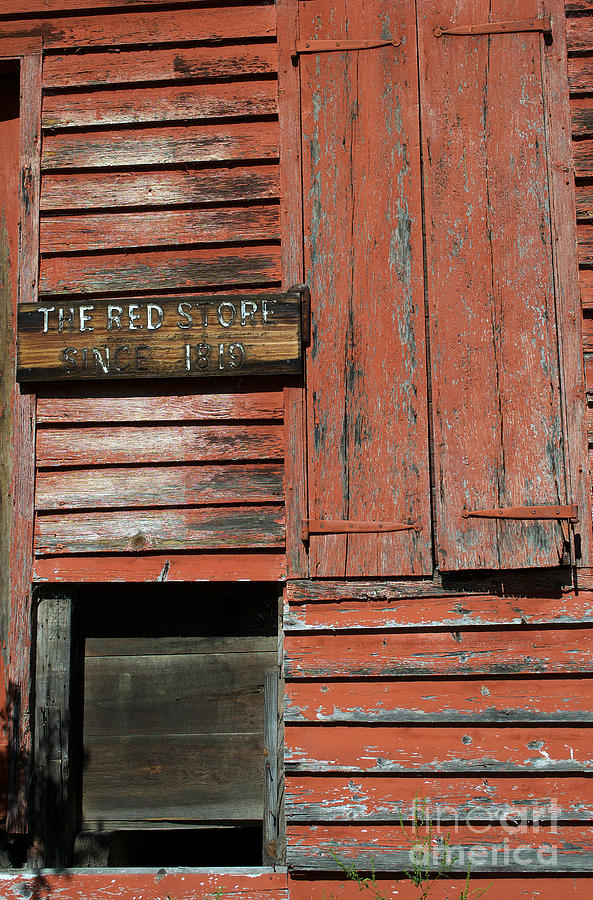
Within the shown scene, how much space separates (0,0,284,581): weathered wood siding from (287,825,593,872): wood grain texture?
3.62 ft

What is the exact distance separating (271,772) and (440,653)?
94 cm

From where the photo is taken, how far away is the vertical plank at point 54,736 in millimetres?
3467

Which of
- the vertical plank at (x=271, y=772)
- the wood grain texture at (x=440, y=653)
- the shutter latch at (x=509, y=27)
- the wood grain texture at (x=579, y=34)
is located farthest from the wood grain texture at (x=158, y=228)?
the vertical plank at (x=271, y=772)

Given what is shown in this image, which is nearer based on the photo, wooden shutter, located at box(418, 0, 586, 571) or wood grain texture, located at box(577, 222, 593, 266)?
wooden shutter, located at box(418, 0, 586, 571)

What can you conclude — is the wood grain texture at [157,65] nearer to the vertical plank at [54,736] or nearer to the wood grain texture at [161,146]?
the wood grain texture at [161,146]

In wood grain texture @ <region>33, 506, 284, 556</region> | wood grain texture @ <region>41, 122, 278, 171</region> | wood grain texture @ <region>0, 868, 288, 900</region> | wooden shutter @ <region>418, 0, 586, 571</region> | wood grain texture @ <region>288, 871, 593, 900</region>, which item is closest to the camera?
wood grain texture @ <region>288, 871, 593, 900</region>

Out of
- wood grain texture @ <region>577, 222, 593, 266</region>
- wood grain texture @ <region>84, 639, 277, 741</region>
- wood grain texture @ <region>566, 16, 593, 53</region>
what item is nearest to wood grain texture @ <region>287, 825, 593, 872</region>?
wood grain texture @ <region>84, 639, 277, 741</region>

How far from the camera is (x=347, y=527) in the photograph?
342 centimetres

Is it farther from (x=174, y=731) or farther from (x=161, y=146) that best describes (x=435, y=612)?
(x=161, y=146)

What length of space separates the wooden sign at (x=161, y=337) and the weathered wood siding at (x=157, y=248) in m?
0.08

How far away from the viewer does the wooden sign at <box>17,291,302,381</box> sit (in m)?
3.55

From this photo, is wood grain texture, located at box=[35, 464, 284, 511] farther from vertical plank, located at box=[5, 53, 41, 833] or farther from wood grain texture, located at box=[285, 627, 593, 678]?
wood grain texture, located at box=[285, 627, 593, 678]

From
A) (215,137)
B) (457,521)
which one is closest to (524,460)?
(457,521)

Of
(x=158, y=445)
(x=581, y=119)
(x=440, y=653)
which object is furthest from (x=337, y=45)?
(x=440, y=653)
